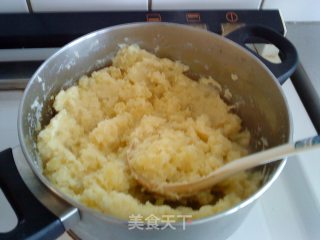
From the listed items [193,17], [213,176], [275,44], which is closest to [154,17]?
[193,17]

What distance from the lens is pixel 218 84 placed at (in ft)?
2.43

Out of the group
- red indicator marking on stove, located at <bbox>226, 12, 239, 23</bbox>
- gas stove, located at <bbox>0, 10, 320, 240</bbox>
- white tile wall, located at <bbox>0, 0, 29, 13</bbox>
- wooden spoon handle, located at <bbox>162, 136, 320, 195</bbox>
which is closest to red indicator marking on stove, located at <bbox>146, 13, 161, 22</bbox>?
gas stove, located at <bbox>0, 10, 320, 240</bbox>

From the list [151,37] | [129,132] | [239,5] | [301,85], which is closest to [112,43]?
[151,37]

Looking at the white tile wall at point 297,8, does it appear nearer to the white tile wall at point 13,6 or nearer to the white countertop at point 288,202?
the white countertop at point 288,202

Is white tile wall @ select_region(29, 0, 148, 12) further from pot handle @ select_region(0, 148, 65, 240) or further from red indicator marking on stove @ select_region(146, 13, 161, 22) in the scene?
pot handle @ select_region(0, 148, 65, 240)

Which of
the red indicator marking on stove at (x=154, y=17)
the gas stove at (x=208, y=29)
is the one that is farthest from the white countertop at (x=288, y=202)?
the red indicator marking on stove at (x=154, y=17)

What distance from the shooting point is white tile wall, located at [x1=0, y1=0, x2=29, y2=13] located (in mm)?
748

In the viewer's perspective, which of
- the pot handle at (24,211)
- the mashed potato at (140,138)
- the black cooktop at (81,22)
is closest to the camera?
the pot handle at (24,211)

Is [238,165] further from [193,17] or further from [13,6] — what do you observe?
[13,6]

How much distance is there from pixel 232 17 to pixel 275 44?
0.15 m

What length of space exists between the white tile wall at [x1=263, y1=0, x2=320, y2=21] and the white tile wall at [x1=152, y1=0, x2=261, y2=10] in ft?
0.15

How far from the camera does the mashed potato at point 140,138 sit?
551 millimetres

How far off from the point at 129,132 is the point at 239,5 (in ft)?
1.24

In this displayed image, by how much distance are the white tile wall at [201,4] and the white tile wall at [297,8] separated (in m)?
0.05
